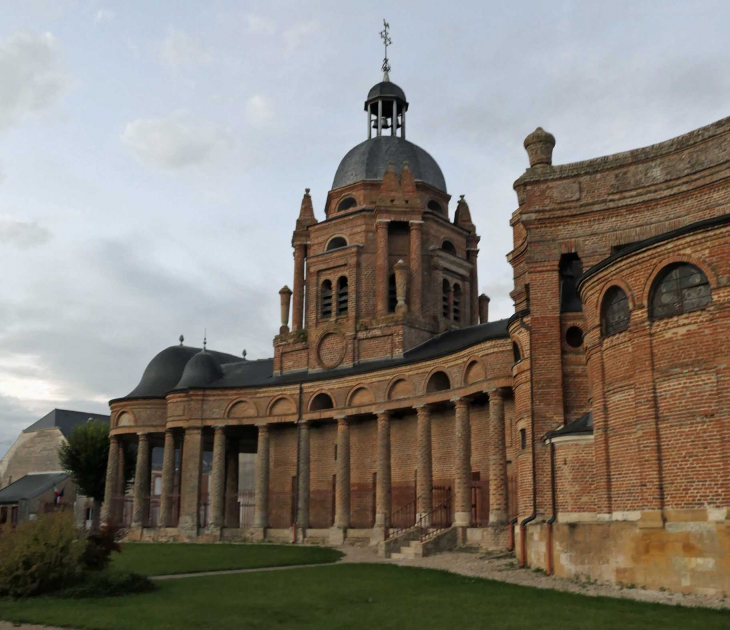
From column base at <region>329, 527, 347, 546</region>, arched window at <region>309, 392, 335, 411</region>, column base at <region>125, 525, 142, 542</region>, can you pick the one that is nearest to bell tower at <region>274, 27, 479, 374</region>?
arched window at <region>309, 392, 335, 411</region>

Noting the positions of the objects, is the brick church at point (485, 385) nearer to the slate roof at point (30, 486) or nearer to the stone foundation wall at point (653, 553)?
the stone foundation wall at point (653, 553)

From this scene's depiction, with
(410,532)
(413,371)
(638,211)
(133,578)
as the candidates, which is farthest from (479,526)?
(133,578)

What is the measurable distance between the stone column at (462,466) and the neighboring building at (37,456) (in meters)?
38.5

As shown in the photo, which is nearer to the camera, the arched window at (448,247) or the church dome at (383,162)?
the arched window at (448,247)

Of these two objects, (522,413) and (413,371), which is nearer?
→ (522,413)

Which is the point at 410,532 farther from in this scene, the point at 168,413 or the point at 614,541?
the point at 168,413

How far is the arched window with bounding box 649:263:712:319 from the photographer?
17.5 metres

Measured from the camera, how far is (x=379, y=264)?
43000mm

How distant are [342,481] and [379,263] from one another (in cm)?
1133

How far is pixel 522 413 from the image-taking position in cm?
2581

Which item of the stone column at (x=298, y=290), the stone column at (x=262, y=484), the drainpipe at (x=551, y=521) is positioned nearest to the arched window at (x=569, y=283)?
the drainpipe at (x=551, y=521)

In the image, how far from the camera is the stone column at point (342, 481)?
38.2m

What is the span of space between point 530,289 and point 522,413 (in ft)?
12.5

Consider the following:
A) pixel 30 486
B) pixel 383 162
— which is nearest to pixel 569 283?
pixel 383 162
